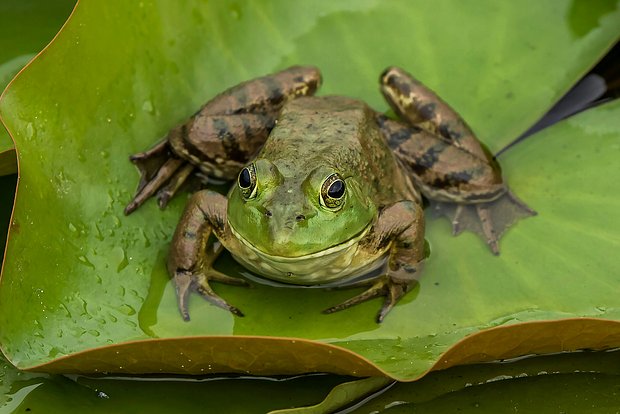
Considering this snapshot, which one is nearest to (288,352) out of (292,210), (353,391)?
(353,391)

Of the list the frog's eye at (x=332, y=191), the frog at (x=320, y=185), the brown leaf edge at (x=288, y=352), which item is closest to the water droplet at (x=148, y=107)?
the frog at (x=320, y=185)

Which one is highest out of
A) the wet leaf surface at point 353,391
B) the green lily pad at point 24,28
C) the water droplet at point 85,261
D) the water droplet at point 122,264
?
the green lily pad at point 24,28

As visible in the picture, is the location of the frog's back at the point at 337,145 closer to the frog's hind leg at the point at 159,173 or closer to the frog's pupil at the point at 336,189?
the frog's pupil at the point at 336,189

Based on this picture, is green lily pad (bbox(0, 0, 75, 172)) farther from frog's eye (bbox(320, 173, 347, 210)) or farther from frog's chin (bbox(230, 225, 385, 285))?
frog's eye (bbox(320, 173, 347, 210))

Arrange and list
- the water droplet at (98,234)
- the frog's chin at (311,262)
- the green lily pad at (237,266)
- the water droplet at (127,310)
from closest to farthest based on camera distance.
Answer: the green lily pad at (237,266) < the frog's chin at (311,262) < the water droplet at (127,310) < the water droplet at (98,234)

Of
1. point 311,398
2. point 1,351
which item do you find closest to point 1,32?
point 1,351

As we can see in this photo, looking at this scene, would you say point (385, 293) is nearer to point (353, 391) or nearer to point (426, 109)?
point (353, 391)

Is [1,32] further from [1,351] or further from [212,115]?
[1,351]
